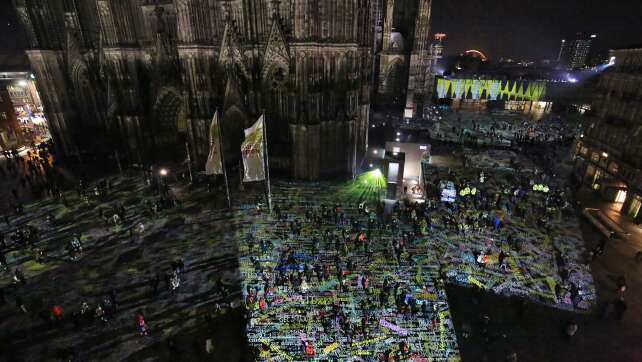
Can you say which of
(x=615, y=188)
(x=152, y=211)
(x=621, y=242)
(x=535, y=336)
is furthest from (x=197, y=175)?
(x=615, y=188)

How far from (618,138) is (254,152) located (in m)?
35.6

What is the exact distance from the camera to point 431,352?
51.8ft

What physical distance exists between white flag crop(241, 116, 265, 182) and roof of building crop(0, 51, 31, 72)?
54.1m

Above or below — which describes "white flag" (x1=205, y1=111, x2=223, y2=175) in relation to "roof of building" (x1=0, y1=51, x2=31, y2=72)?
below

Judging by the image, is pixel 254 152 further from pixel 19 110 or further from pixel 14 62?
pixel 14 62

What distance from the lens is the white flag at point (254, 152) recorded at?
23.9m

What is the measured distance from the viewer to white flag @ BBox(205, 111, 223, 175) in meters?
24.9

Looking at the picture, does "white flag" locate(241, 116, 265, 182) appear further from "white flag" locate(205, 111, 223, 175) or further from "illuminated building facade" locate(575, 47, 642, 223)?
"illuminated building facade" locate(575, 47, 642, 223)

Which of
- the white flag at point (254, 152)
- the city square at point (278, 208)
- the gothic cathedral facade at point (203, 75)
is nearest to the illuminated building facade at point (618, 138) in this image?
the city square at point (278, 208)

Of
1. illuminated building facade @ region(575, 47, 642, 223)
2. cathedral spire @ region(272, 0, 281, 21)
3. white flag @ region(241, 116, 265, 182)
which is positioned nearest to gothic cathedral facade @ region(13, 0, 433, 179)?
cathedral spire @ region(272, 0, 281, 21)

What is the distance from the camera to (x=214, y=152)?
25188 millimetres

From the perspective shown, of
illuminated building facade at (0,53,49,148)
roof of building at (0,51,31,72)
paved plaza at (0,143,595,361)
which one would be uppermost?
roof of building at (0,51,31,72)

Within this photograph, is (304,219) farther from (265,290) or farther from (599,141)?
(599,141)

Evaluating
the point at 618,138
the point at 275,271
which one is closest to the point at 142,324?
the point at 275,271
